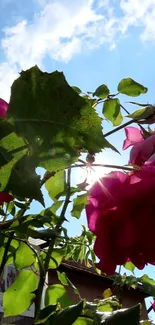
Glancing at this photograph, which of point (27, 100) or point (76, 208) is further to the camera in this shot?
point (76, 208)

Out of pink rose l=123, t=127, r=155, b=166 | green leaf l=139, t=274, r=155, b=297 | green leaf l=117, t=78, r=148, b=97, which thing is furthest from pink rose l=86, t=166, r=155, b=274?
green leaf l=139, t=274, r=155, b=297

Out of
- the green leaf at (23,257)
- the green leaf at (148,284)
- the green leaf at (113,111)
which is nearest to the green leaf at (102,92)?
the green leaf at (113,111)

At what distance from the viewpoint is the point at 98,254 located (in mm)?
584

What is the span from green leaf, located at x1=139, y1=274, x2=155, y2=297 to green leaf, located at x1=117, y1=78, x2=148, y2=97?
1.67 ft

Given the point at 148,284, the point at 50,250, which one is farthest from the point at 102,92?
the point at 148,284

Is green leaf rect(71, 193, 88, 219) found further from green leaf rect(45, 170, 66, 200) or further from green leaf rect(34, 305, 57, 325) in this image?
green leaf rect(34, 305, 57, 325)

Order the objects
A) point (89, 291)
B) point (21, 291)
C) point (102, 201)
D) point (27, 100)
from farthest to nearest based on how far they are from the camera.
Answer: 1. point (89, 291)
2. point (21, 291)
3. point (102, 201)
4. point (27, 100)

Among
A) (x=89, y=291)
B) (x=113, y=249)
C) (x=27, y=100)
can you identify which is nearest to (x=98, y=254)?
(x=113, y=249)

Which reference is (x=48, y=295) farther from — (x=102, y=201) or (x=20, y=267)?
(x=102, y=201)

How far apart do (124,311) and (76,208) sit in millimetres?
340

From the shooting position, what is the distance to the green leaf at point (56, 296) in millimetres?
838

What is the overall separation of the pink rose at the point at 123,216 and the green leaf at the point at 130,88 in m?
0.36

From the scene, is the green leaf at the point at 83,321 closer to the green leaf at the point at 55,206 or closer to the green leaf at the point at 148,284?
the green leaf at the point at 55,206

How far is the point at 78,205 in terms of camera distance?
860 mm
